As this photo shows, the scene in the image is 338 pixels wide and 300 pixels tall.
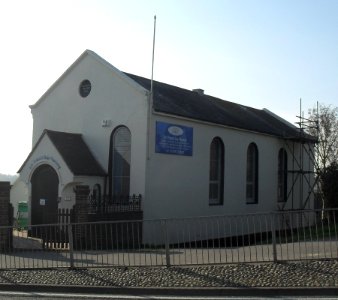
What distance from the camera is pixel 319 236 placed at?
11.9 metres

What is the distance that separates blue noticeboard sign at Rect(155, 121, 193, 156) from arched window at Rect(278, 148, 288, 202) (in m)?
8.62

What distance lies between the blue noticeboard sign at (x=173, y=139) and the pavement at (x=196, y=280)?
29.2 feet

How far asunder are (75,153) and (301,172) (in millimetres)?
13992

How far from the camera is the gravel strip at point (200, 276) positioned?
9.64 m

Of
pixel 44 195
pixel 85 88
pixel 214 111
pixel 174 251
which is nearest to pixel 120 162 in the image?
pixel 44 195

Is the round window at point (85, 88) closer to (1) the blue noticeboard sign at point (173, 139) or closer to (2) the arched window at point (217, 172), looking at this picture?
(1) the blue noticeboard sign at point (173, 139)

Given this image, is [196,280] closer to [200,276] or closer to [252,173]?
[200,276]

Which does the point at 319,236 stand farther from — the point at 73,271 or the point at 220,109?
the point at 220,109

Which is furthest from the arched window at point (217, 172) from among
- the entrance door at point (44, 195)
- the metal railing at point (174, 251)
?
the metal railing at point (174, 251)

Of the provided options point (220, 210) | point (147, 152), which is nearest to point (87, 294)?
point (147, 152)

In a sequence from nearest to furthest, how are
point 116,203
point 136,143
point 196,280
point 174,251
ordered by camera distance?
point 196,280, point 174,251, point 116,203, point 136,143

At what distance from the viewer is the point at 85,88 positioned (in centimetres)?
2209

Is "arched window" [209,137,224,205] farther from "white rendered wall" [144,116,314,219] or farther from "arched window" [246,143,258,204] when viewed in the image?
"arched window" [246,143,258,204]

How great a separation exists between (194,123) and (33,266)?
35.7 ft
